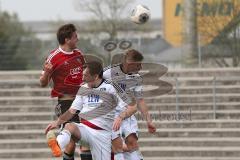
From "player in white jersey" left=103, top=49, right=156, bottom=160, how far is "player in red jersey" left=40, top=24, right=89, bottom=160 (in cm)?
51

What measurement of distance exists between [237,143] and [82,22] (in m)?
22.4

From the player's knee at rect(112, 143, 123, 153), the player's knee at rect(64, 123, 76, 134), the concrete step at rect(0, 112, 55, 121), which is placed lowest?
the concrete step at rect(0, 112, 55, 121)

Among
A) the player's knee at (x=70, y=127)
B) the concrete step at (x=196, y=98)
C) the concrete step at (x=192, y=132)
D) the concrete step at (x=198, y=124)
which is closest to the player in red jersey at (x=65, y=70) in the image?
the player's knee at (x=70, y=127)

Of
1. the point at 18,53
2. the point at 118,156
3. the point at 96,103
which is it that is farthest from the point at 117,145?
the point at 18,53

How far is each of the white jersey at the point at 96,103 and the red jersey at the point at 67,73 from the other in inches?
17.0

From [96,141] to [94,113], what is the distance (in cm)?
41

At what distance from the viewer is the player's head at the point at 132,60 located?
11227mm

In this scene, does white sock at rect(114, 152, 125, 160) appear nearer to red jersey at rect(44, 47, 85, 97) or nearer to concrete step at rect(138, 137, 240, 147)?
red jersey at rect(44, 47, 85, 97)

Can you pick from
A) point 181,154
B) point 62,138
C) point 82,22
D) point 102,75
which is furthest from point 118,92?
point 82,22

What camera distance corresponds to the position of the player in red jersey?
10.8 m

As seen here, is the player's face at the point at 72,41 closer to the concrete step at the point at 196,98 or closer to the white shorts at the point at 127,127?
the white shorts at the point at 127,127

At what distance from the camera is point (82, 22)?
37562 mm

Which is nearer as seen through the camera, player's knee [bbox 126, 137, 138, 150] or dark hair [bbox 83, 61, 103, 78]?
dark hair [bbox 83, 61, 103, 78]

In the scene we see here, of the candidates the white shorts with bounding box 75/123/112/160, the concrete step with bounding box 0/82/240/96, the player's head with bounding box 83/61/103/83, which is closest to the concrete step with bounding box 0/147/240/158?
the concrete step with bounding box 0/82/240/96
